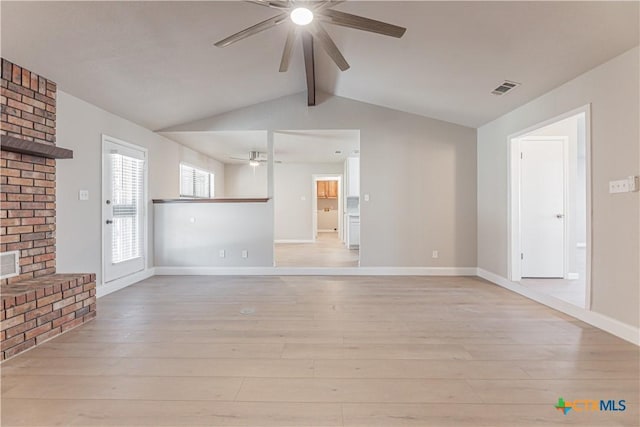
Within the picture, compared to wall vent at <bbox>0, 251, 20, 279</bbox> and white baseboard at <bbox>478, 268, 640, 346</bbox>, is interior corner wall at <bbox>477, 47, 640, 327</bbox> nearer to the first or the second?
white baseboard at <bbox>478, 268, 640, 346</bbox>

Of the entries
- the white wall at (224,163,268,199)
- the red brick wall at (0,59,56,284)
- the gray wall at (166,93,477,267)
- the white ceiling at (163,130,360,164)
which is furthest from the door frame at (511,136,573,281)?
the white wall at (224,163,268,199)

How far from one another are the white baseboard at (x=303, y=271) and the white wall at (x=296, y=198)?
4.21 metres

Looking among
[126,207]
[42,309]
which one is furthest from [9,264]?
[126,207]

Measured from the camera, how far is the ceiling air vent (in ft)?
11.5

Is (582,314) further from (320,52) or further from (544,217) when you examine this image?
(320,52)

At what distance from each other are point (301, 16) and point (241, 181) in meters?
7.79

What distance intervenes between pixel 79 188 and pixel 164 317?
70.7 inches

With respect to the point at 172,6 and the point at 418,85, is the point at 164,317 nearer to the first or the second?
Result: the point at 172,6

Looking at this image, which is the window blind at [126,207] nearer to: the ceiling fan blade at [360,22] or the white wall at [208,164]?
the white wall at [208,164]

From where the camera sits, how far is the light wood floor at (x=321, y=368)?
66.8 inches

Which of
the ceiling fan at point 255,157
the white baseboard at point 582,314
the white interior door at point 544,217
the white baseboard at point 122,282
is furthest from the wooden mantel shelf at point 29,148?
the white interior door at point 544,217

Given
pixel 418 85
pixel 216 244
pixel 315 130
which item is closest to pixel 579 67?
pixel 418 85

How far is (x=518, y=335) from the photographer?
107 inches

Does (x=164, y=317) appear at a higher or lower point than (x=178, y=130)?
lower
